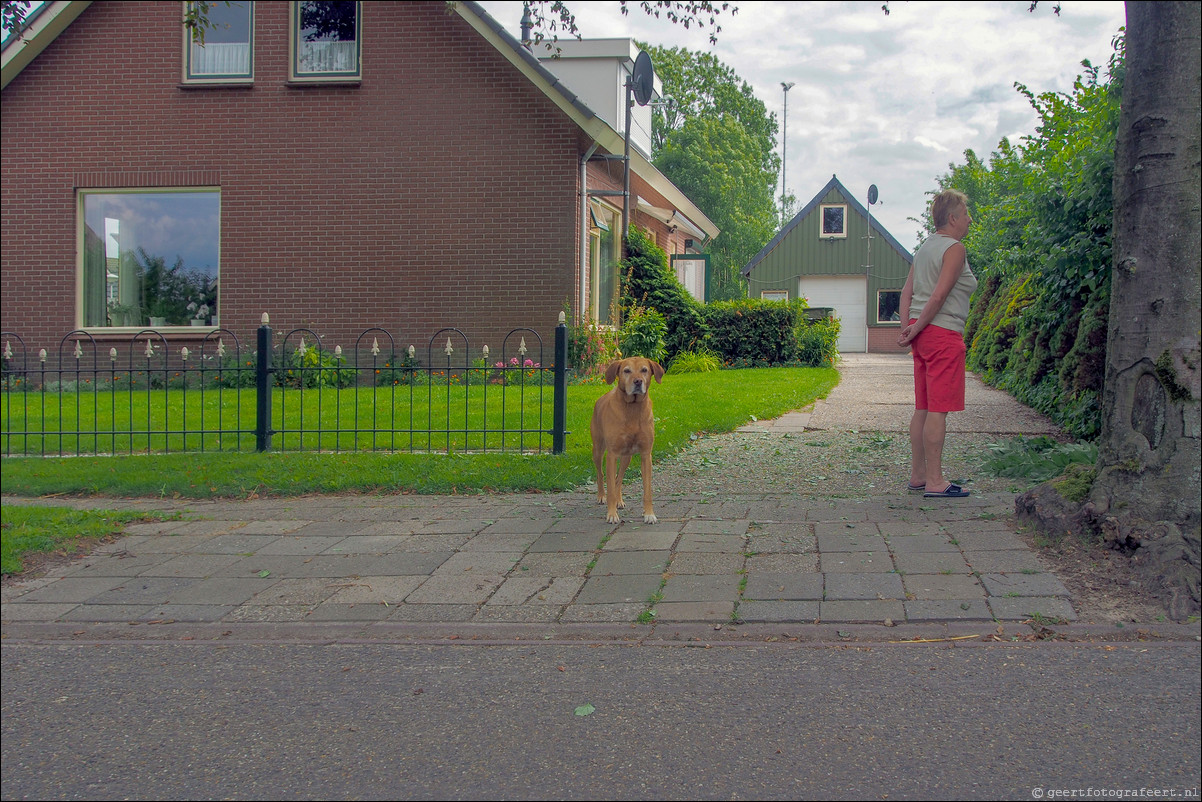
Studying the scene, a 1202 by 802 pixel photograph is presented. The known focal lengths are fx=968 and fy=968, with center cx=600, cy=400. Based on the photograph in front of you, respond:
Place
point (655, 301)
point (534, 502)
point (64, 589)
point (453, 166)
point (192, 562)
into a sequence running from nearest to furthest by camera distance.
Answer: point (64, 589) → point (192, 562) → point (534, 502) → point (453, 166) → point (655, 301)

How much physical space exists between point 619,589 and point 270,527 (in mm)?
2438

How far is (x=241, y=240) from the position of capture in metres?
14.1

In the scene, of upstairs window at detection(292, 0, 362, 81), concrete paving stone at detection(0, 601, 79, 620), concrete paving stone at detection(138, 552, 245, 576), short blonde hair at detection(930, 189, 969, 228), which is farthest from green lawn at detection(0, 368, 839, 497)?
upstairs window at detection(292, 0, 362, 81)

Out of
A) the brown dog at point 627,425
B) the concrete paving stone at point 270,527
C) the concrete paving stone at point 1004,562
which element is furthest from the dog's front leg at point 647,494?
the concrete paving stone at point 270,527

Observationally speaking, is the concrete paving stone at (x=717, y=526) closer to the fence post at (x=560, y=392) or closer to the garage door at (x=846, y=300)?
the fence post at (x=560, y=392)

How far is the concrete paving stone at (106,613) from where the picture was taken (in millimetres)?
4051

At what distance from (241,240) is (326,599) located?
10.9 meters

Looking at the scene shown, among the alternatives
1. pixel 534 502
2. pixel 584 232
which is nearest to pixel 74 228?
pixel 584 232

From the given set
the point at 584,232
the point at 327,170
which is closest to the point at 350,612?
the point at 584,232

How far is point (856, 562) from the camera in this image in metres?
4.67

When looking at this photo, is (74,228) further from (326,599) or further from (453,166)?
(326,599)

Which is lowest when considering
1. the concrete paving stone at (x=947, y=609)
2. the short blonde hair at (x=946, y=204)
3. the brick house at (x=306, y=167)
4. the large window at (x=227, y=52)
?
the concrete paving stone at (x=947, y=609)

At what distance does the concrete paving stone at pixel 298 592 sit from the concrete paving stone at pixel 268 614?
0.04 metres

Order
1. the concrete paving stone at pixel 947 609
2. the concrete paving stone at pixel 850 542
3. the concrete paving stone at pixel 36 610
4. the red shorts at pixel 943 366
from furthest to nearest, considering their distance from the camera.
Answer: the red shorts at pixel 943 366 → the concrete paving stone at pixel 850 542 → the concrete paving stone at pixel 947 609 → the concrete paving stone at pixel 36 610
